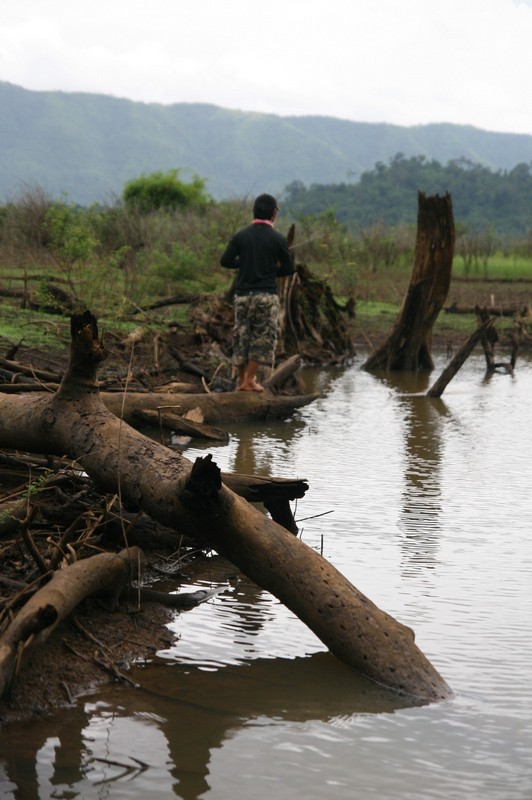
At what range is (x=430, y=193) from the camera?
3484 inches

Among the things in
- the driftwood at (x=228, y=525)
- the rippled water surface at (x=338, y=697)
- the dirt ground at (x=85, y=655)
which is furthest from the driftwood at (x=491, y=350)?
the dirt ground at (x=85, y=655)

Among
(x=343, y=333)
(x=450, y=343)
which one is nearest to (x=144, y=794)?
(x=343, y=333)

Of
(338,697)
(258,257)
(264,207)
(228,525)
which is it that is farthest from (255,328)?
(338,697)

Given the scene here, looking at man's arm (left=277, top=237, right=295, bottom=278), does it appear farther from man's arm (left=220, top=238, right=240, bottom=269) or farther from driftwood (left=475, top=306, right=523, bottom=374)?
driftwood (left=475, top=306, right=523, bottom=374)

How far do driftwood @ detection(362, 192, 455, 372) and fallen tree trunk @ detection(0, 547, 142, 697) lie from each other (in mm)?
11187

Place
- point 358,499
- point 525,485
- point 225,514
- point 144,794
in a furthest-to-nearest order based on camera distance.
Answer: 1. point 525,485
2. point 358,499
3. point 225,514
4. point 144,794

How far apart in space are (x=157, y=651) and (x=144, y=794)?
1.26 m

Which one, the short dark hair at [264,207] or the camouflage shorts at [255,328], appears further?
the camouflage shorts at [255,328]

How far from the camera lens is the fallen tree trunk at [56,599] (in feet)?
13.4

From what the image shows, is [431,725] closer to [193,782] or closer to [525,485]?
[193,782]

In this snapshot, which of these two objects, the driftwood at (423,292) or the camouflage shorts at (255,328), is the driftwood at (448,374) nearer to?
the driftwood at (423,292)

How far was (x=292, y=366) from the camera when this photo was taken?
12594 mm

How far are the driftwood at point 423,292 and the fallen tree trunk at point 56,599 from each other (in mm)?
11187

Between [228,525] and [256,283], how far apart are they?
6.77 metres
